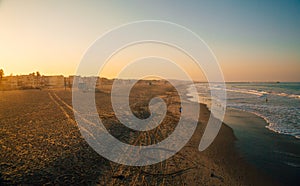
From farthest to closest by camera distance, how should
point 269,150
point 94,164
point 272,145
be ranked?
point 272,145 → point 269,150 → point 94,164

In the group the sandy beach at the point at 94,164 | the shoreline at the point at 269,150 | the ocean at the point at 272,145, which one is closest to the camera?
the sandy beach at the point at 94,164

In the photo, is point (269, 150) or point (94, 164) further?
point (269, 150)

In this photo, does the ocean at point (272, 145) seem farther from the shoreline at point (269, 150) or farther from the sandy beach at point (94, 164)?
the sandy beach at point (94, 164)

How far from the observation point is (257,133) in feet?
47.6

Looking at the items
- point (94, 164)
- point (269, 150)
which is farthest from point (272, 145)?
point (94, 164)

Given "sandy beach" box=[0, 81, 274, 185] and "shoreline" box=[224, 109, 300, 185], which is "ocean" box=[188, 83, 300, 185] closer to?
"shoreline" box=[224, 109, 300, 185]

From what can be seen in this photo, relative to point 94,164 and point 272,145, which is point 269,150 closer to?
point 272,145

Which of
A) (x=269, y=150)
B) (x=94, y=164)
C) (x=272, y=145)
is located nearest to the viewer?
(x=94, y=164)

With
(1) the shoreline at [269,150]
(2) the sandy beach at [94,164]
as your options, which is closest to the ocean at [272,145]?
(1) the shoreline at [269,150]

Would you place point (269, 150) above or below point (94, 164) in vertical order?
below

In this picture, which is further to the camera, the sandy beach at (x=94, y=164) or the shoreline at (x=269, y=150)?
the shoreline at (x=269, y=150)

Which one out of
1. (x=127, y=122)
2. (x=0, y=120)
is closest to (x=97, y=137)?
(x=127, y=122)

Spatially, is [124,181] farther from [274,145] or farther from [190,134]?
[274,145]

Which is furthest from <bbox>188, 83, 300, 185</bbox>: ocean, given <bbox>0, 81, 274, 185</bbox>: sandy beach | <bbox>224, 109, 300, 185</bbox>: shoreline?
<bbox>0, 81, 274, 185</bbox>: sandy beach
